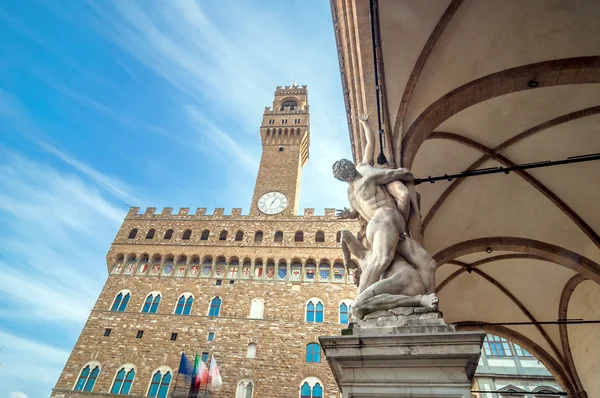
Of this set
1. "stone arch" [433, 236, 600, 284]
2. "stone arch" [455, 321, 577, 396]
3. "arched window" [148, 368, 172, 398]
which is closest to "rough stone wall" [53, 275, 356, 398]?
"arched window" [148, 368, 172, 398]

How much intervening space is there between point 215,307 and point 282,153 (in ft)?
40.9

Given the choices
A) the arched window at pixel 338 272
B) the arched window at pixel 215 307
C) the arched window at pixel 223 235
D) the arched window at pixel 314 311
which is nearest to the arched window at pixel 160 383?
the arched window at pixel 215 307

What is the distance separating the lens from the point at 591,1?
16.2 ft

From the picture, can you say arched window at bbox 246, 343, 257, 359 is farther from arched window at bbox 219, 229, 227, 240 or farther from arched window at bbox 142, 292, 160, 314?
arched window at bbox 219, 229, 227, 240

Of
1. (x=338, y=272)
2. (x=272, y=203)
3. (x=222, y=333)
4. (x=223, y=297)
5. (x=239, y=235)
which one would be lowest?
(x=222, y=333)

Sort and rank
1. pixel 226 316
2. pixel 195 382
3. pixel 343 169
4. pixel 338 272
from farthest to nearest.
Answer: pixel 338 272
pixel 226 316
pixel 195 382
pixel 343 169

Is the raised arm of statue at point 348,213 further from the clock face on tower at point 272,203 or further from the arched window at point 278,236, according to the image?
the clock face on tower at point 272,203

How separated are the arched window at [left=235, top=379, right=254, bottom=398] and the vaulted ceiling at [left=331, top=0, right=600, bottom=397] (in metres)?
11.0

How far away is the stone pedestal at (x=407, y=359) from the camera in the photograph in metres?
2.22

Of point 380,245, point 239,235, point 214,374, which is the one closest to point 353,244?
point 380,245

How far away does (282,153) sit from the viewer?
28.0 m

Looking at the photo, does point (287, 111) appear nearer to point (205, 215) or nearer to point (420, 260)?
point (205, 215)

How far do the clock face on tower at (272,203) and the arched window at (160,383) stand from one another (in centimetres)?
1057

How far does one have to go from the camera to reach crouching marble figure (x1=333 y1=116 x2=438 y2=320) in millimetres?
2691
